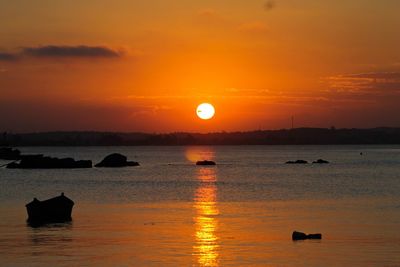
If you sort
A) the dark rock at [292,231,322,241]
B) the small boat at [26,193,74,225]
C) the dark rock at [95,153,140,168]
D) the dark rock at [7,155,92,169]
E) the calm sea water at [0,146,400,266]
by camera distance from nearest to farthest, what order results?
the calm sea water at [0,146,400,266]
the dark rock at [292,231,322,241]
the small boat at [26,193,74,225]
the dark rock at [7,155,92,169]
the dark rock at [95,153,140,168]

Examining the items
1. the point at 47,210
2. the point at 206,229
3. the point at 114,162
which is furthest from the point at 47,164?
the point at 206,229

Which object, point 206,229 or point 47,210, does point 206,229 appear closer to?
point 206,229

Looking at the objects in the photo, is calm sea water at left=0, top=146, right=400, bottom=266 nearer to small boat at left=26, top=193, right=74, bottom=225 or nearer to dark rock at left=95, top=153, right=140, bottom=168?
small boat at left=26, top=193, right=74, bottom=225

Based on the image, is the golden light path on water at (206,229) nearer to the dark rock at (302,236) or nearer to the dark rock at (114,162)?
the dark rock at (302,236)

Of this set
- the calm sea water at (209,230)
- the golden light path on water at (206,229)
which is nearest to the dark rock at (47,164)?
the calm sea water at (209,230)

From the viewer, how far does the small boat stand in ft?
182

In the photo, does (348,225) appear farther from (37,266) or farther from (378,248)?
(37,266)

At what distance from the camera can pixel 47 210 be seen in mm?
55875

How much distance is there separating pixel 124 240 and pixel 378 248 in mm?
15346

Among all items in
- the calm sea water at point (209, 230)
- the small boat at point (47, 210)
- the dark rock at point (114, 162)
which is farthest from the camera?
the dark rock at point (114, 162)

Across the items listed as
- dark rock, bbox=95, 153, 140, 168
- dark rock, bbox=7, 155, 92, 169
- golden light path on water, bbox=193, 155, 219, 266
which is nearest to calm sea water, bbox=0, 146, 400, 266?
golden light path on water, bbox=193, 155, 219, 266

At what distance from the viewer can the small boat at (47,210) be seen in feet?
182

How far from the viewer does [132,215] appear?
63562 mm

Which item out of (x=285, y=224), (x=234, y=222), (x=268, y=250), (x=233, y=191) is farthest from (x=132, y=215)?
(x=233, y=191)
